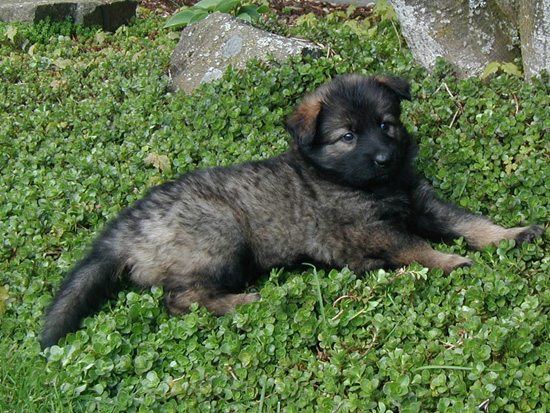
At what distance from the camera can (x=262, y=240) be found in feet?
12.1

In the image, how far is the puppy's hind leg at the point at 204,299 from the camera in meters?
3.47

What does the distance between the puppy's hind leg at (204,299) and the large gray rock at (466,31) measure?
9.03 ft

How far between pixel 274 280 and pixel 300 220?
0.39 metres

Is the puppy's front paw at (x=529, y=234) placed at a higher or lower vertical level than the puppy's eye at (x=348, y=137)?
lower

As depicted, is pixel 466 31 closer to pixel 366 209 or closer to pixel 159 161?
pixel 366 209

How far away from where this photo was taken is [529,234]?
3600mm

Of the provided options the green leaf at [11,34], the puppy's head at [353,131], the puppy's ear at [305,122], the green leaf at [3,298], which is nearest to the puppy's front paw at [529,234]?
the puppy's head at [353,131]

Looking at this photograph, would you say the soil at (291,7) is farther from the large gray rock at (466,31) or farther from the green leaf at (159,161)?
the green leaf at (159,161)

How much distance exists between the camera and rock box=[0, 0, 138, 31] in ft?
27.1

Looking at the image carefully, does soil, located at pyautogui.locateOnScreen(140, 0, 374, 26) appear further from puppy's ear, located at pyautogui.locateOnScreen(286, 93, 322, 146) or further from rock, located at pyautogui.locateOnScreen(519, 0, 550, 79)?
puppy's ear, located at pyautogui.locateOnScreen(286, 93, 322, 146)

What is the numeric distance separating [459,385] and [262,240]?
136cm

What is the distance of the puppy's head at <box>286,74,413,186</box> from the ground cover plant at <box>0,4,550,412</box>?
575 mm

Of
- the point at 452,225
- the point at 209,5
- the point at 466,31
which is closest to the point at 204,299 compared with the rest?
the point at 452,225

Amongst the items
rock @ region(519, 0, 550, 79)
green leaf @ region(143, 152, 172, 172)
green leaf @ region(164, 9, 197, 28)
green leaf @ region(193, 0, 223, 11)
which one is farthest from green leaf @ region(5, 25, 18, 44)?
rock @ region(519, 0, 550, 79)
